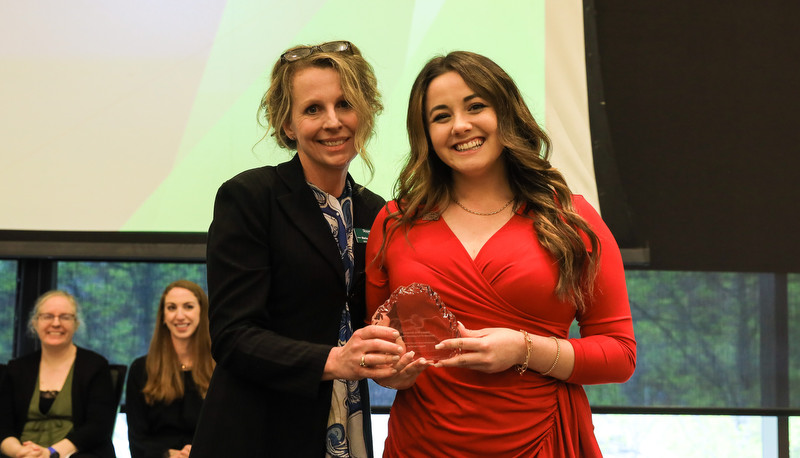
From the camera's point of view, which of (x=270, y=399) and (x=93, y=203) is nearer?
(x=270, y=399)

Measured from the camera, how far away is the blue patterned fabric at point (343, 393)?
1567mm

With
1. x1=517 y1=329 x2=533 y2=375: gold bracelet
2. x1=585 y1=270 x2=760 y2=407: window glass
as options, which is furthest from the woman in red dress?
x1=585 y1=270 x2=760 y2=407: window glass

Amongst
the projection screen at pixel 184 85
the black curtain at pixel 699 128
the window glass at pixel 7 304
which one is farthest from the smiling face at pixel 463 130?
the window glass at pixel 7 304

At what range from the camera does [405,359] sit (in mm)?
1380

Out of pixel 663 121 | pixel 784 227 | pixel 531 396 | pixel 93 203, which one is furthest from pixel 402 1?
pixel 531 396

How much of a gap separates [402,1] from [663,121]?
1.46 m

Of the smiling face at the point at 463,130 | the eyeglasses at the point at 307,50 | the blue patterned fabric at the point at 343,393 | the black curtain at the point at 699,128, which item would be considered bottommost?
the blue patterned fabric at the point at 343,393

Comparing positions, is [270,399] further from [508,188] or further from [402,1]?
[402,1]

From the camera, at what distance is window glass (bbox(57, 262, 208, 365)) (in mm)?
3934

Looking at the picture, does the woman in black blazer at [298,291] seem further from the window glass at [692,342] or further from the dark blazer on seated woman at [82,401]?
the window glass at [692,342]

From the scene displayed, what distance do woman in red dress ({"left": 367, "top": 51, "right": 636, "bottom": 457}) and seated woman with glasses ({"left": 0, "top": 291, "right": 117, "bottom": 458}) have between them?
8.25ft

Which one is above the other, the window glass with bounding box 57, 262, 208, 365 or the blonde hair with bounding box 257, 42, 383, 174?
the blonde hair with bounding box 257, 42, 383, 174

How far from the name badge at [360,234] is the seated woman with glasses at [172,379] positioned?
2102 millimetres

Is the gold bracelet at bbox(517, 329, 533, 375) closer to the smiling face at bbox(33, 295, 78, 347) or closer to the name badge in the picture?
the name badge
